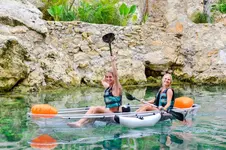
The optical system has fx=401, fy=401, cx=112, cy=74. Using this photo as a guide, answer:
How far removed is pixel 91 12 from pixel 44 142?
847 centimetres

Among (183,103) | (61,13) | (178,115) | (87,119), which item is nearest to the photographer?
(87,119)

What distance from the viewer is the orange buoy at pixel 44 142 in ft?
15.4

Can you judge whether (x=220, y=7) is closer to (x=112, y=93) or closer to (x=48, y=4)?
(x=48, y=4)

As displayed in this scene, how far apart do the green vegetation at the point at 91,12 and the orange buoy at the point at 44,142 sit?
25.2 feet

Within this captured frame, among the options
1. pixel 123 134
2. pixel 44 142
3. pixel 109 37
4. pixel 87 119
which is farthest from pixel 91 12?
pixel 44 142

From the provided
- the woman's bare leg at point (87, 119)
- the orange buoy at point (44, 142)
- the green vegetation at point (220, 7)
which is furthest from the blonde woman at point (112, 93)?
the green vegetation at point (220, 7)

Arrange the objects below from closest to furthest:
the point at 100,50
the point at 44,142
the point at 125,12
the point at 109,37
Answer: the point at 44,142 < the point at 109,37 < the point at 100,50 < the point at 125,12

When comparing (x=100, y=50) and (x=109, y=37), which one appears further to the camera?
(x=100, y=50)

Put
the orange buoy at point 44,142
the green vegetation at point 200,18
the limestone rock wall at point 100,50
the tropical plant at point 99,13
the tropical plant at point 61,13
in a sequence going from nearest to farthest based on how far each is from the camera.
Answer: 1. the orange buoy at point 44,142
2. the limestone rock wall at point 100,50
3. the tropical plant at point 61,13
4. the tropical plant at point 99,13
5. the green vegetation at point 200,18

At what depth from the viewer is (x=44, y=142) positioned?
491 cm

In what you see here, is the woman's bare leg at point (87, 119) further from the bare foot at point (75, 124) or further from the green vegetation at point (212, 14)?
the green vegetation at point (212, 14)

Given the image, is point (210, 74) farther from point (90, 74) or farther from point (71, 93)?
point (71, 93)

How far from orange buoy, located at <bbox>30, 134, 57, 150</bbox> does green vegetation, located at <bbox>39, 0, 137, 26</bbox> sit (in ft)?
25.2

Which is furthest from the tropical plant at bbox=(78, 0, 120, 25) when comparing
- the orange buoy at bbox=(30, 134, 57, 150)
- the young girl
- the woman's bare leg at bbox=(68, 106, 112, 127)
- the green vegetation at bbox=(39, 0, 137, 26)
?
the orange buoy at bbox=(30, 134, 57, 150)
